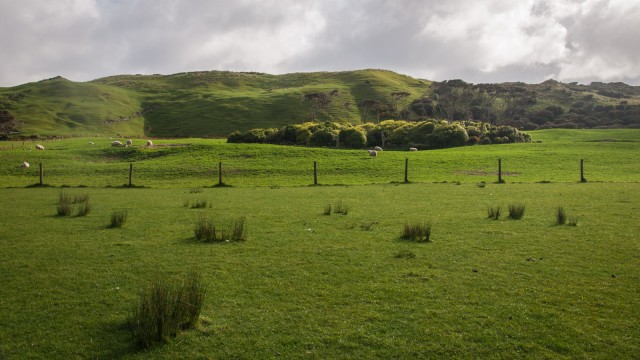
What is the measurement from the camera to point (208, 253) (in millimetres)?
12555

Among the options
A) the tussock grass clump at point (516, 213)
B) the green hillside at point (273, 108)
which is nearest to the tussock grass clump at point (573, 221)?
the tussock grass clump at point (516, 213)

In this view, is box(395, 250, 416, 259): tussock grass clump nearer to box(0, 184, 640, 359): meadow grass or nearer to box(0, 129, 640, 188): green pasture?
box(0, 184, 640, 359): meadow grass

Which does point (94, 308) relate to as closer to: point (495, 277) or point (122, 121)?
point (495, 277)

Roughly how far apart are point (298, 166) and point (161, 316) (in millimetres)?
38759

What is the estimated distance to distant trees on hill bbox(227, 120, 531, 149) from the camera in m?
64.4

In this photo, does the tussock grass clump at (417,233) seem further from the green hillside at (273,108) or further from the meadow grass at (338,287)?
the green hillside at (273,108)

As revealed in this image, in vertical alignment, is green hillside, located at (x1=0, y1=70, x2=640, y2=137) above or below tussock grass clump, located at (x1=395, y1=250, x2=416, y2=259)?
above

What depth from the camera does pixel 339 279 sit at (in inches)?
400

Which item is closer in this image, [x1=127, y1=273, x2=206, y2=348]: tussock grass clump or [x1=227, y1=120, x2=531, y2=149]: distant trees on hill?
[x1=127, y1=273, x2=206, y2=348]: tussock grass clump

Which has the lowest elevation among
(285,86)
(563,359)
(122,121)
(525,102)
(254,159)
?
(563,359)

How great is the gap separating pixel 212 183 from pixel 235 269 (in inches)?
1093

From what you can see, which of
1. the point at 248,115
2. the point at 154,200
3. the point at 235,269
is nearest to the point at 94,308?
the point at 235,269

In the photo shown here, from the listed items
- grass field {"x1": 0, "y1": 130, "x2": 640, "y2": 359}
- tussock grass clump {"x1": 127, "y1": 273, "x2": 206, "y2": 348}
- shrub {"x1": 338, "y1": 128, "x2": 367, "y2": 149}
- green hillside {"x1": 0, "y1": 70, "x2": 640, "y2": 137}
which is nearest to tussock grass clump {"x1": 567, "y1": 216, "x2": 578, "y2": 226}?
grass field {"x1": 0, "y1": 130, "x2": 640, "y2": 359}

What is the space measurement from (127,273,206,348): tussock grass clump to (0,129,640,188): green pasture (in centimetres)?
2886
